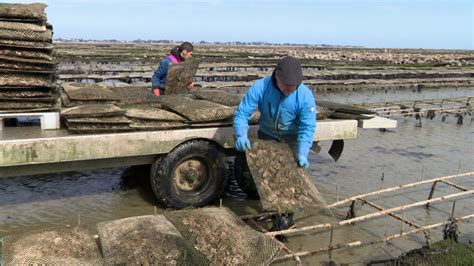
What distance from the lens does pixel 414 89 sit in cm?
2767

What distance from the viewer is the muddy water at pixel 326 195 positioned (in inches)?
227

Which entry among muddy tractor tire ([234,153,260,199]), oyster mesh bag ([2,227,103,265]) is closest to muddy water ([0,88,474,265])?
muddy tractor tire ([234,153,260,199])

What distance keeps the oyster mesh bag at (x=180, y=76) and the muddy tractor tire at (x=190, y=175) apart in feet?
6.74

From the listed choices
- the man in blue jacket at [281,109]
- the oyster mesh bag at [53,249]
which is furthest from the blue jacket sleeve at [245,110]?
the oyster mesh bag at [53,249]

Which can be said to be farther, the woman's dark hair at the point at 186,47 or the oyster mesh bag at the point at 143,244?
the woman's dark hair at the point at 186,47

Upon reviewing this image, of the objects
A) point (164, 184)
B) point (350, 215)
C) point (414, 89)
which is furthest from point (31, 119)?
point (414, 89)

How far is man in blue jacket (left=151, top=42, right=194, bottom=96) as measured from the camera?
25.6 feet

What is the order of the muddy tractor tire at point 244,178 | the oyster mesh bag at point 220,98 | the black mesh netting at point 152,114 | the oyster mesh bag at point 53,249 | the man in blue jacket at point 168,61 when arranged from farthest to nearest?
the man in blue jacket at point 168,61
the oyster mesh bag at point 220,98
the muddy tractor tire at point 244,178
the black mesh netting at point 152,114
the oyster mesh bag at point 53,249

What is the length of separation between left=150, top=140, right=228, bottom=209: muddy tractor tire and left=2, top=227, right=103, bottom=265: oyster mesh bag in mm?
1921

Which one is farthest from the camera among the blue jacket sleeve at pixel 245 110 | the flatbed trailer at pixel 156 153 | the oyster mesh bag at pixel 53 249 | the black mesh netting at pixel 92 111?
the black mesh netting at pixel 92 111

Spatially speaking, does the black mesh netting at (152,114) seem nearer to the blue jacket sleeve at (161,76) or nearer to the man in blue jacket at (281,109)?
the man in blue jacket at (281,109)

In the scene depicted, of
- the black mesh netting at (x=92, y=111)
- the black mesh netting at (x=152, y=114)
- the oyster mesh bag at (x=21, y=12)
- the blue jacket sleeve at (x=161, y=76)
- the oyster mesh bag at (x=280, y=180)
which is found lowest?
the oyster mesh bag at (x=280, y=180)

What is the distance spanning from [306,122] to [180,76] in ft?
10.9

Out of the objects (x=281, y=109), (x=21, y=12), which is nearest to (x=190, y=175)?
(x=281, y=109)
